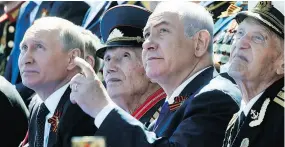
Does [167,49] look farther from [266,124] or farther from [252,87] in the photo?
[266,124]

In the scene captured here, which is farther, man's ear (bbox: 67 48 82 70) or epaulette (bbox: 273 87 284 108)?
man's ear (bbox: 67 48 82 70)

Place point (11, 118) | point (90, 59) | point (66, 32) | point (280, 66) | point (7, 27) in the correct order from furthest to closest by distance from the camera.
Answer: point (7, 27)
point (11, 118)
point (90, 59)
point (66, 32)
point (280, 66)

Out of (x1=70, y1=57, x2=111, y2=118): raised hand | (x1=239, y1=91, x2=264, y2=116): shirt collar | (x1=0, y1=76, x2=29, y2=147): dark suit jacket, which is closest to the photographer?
(x1=239, y1=91, x2=264, y2=116): shirt collar

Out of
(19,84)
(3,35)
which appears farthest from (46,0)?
(19,84)

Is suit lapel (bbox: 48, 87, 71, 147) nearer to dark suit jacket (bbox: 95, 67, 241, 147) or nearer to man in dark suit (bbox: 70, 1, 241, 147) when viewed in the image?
man in dark suit (bbox: 70, 1, 241, 147)

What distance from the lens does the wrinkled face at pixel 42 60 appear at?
5.78 metres

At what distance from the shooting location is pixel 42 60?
5789 millimetres

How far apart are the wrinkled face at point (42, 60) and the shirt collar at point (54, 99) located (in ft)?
0.24

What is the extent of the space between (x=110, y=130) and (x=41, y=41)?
4.53 feet

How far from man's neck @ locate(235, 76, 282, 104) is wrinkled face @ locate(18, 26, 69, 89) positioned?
1.48 meters

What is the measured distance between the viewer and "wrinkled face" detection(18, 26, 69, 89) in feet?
19.0

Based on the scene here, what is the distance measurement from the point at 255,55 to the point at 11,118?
7.92 ft

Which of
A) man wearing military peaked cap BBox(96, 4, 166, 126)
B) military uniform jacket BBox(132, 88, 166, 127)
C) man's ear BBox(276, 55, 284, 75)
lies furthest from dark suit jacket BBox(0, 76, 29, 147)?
man's ear BBox(276, 55, 284, 75)

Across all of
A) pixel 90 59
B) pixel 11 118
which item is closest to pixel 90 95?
pixel 90 59
